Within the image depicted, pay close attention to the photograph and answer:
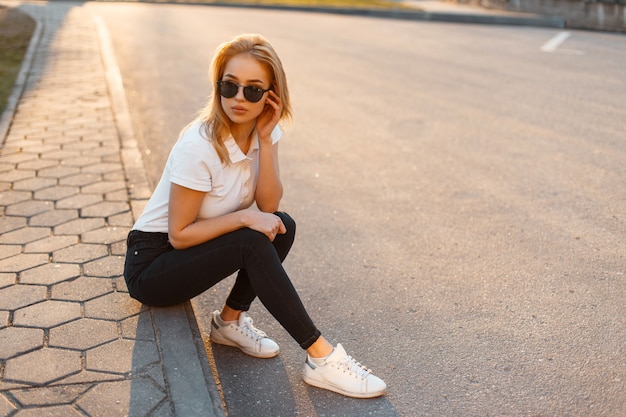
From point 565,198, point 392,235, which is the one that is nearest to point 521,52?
point 565,198

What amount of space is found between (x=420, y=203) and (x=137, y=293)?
281 centimetres

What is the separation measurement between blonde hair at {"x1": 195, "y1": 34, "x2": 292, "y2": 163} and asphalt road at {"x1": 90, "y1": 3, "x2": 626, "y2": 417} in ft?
3.44

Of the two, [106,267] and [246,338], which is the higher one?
[106,267]

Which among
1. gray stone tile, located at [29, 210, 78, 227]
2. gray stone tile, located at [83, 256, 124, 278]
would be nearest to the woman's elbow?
gray stone tile, located at [83, 256, 124, 278]

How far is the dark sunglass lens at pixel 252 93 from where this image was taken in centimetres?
367

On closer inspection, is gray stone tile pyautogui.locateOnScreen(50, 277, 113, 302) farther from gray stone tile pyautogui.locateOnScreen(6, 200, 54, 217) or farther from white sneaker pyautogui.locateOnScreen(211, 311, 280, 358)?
gray stone tile pyautogui.locateOnScreen(6, 200, 54, 217)

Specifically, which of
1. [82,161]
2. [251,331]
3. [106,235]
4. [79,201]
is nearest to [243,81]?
[251,331]

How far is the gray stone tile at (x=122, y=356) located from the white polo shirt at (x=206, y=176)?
55 cm

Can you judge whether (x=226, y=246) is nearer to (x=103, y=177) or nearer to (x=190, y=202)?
(x=190, y=202)

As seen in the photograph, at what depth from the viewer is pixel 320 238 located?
545cm

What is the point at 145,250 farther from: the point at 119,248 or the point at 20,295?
the point at 119,248

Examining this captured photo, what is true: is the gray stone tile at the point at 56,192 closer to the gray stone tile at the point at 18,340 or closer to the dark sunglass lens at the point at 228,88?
the gray stone tile at the point at 18,340

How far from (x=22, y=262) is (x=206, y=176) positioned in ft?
4.98

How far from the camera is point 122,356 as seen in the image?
3520 mm
